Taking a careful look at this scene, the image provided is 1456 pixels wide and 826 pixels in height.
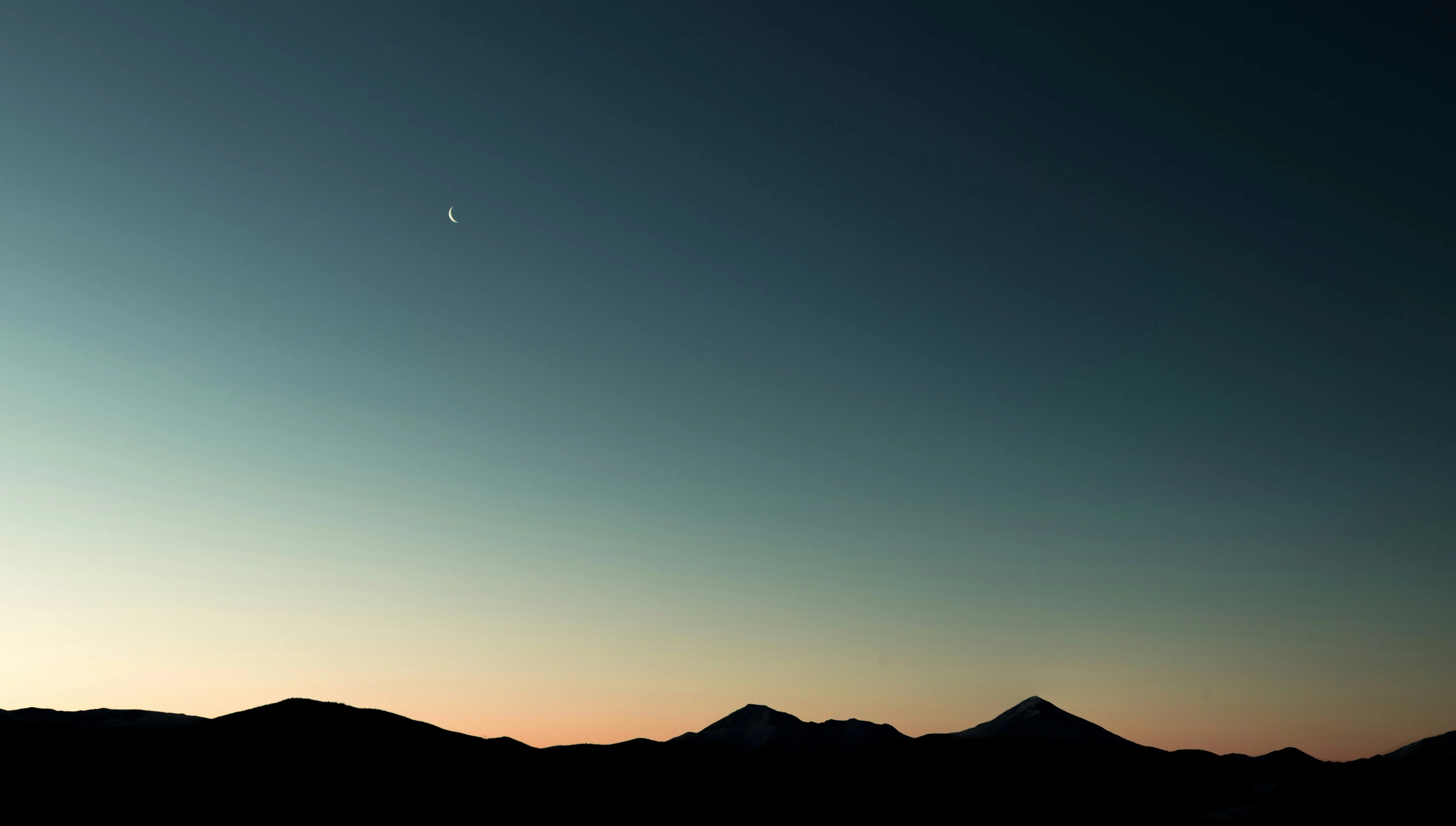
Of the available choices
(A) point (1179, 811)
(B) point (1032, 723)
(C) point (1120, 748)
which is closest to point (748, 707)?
(B) point (1032, 723)

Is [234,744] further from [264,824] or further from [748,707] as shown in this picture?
[748,707]

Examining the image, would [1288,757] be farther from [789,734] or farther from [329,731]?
[329,731]

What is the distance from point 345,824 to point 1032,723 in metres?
95.2

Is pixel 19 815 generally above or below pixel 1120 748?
below

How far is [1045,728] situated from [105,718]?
110 meters

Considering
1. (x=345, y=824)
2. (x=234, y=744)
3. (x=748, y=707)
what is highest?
(x=748, y=707)

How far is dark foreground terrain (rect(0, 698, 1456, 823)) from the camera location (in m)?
65.9

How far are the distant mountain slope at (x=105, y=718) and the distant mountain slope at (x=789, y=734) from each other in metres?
54.1

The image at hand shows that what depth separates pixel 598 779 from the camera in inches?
3334

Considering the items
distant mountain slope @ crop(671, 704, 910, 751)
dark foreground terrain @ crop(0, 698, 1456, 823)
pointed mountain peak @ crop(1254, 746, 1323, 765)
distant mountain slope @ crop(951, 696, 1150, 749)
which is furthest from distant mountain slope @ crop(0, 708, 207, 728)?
pointed mountain peak @ crop(1254, 746, 1323, 765)

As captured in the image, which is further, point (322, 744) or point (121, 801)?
point (322, 744)

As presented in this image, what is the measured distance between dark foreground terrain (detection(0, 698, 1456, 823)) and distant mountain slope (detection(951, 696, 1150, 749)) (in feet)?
49.3

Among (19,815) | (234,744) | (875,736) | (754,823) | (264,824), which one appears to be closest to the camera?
(19,815)

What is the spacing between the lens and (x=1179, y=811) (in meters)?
76.8
